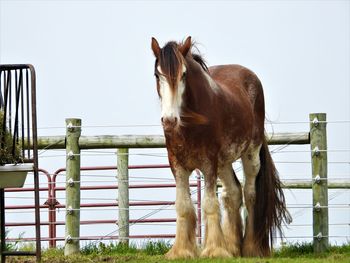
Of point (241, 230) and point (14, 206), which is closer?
point (241, 230)

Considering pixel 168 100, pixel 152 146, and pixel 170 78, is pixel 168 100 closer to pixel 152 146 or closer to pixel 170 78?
pixel 170 78

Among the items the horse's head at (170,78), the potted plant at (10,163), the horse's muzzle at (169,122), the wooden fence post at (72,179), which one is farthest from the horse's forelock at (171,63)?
the wooden fence post at (72,179)

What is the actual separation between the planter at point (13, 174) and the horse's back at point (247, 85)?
2.91 metres

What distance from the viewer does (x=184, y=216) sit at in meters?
9.41

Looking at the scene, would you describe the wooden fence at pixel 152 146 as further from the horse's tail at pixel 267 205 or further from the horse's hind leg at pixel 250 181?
the horse's hind leg at pixel 250 181

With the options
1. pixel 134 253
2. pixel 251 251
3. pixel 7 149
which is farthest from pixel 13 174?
pixel 251 251

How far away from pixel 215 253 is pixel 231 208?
3.81 feet

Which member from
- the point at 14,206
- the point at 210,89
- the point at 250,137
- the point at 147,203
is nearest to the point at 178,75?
the point at 210,89

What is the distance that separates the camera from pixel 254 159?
1067cm

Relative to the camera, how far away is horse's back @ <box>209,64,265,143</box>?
1056cm

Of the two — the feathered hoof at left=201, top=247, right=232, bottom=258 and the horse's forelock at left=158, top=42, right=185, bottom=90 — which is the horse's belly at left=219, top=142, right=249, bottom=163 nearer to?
the feathered hoof at left=201, top=247, right=232, bottom=258

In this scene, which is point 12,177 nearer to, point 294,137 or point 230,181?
point 230,181

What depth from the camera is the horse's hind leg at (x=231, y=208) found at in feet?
33.5

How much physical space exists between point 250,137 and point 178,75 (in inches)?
66.6
